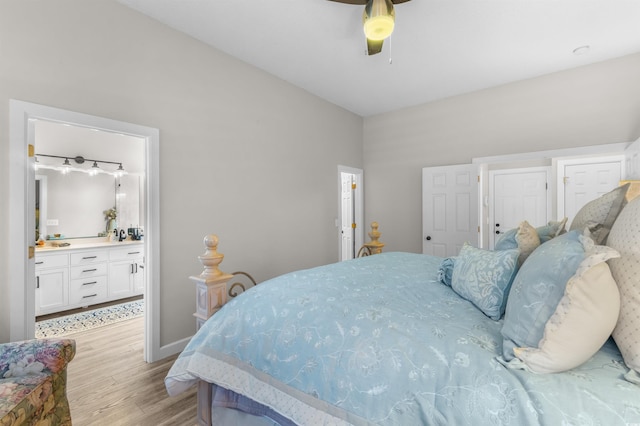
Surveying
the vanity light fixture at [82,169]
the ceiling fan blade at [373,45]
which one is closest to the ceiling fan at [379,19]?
→ the ceiling fan blade at [373,45]

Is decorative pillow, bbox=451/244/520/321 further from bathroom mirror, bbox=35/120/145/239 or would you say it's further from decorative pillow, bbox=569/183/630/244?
bathroom mirror, bbox=35/120/145/239

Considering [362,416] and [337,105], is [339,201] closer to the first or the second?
[337,105]

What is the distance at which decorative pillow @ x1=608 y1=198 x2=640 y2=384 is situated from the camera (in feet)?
2.58

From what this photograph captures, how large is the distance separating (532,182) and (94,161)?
681 centimetres

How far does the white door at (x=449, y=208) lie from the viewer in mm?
4098

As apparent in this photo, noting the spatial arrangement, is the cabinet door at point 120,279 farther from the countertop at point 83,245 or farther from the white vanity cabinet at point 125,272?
the countertop at point 83,245

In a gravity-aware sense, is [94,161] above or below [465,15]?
below

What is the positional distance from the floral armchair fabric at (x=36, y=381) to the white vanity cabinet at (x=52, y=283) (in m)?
2.84

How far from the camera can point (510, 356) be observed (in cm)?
87

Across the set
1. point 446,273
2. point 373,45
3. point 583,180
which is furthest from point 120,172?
point 583,180

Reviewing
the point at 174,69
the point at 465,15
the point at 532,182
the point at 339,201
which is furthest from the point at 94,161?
the point at 532,182

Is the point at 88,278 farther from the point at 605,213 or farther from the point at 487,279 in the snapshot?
the point at 605,213

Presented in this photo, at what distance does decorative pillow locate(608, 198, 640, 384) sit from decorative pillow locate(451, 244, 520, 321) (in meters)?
0.39

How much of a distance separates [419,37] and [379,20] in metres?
1.31
